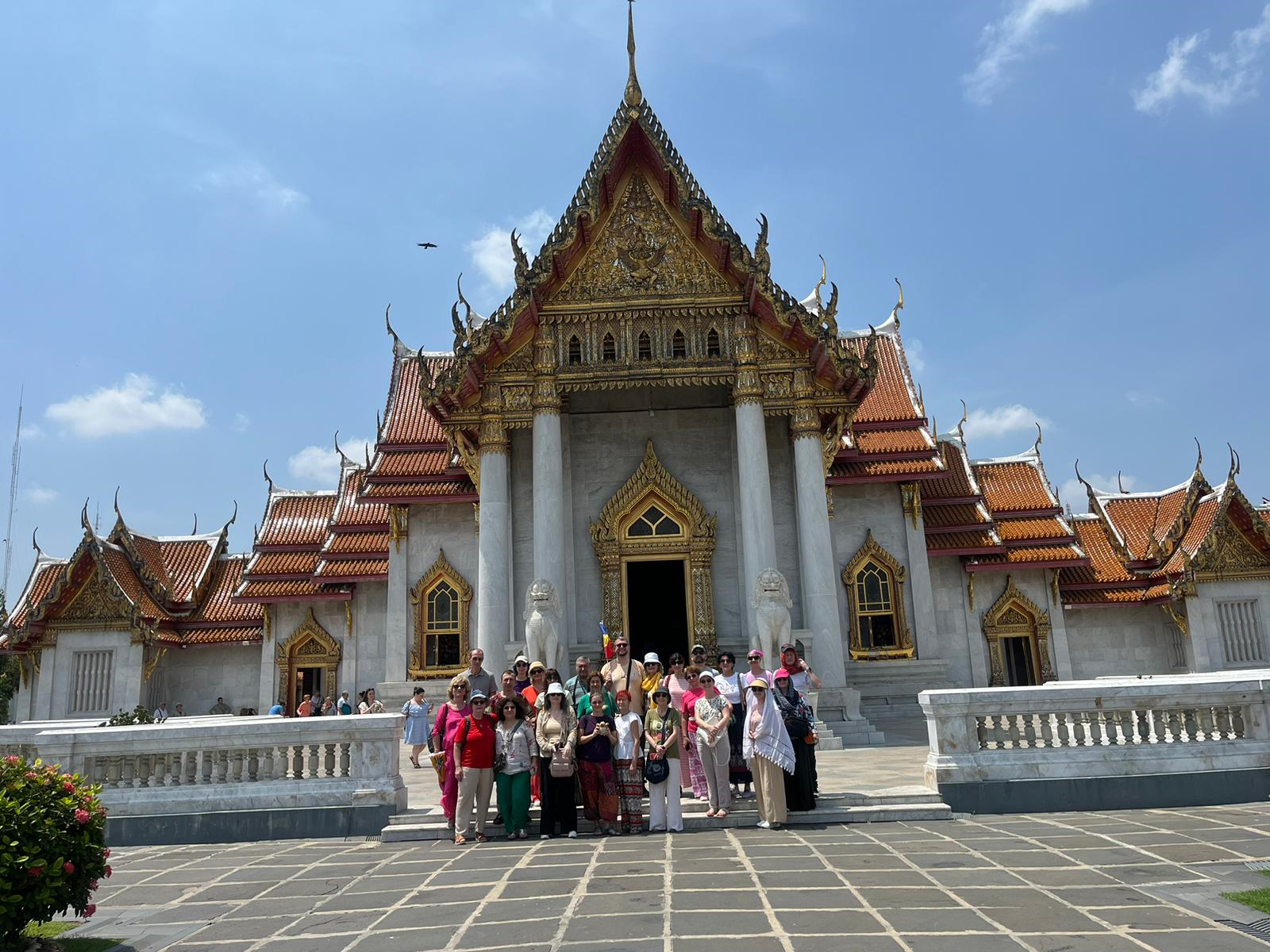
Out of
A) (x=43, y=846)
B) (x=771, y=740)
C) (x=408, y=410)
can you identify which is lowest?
(x=43, y=846)

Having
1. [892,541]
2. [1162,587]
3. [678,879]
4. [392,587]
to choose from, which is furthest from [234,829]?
[1162,587]

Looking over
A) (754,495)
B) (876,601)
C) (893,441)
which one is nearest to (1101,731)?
(754,495)

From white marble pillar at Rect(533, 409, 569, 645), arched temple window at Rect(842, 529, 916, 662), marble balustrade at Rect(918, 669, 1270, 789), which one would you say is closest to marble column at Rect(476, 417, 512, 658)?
white marble pillar at Rect(533, 409, 569, 645)

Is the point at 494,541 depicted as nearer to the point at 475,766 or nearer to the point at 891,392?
the point at 475,766

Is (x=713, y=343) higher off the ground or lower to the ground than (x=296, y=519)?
higher

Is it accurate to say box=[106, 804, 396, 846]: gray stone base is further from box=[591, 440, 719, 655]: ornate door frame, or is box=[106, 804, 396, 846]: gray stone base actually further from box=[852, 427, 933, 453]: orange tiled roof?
box=[852, 427, 933, 453]: orange tiled roof

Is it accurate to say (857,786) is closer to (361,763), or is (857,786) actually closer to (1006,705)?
(1006,705)

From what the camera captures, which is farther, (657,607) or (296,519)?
(296,519)

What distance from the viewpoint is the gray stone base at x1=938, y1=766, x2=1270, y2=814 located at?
8.23 meters

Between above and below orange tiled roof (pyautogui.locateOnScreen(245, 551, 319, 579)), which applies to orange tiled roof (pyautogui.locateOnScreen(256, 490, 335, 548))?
above

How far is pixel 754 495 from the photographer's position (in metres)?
14.4

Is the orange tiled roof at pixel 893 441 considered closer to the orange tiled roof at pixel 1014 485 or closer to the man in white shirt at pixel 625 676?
the orange tiled roof at pixel 1014 485

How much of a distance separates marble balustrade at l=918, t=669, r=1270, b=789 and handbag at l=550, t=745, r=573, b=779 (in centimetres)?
311

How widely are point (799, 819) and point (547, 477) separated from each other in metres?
7.60
